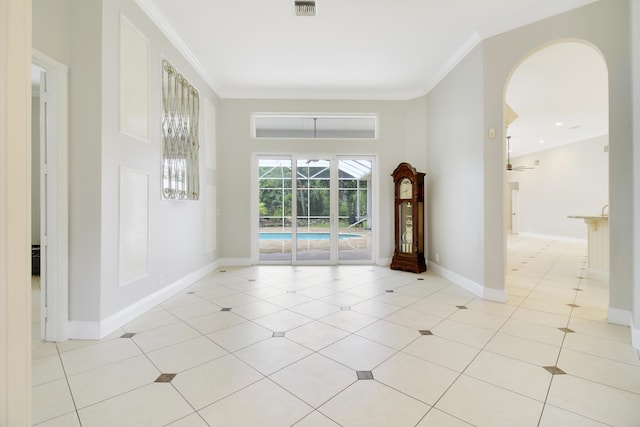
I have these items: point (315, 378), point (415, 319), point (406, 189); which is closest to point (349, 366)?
point (315, 378)

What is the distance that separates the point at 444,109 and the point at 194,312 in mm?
4742

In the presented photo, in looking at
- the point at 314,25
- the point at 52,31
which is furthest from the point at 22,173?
the point at 314,25

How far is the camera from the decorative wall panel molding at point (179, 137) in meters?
3.71

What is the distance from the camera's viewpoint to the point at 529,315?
10.8 feet

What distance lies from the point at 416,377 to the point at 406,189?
3894mm

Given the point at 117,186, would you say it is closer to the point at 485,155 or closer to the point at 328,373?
the point at 328,373

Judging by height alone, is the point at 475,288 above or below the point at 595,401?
above

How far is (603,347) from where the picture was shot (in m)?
2.56

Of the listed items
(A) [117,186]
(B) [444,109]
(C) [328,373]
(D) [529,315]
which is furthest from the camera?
(B) [444,109]

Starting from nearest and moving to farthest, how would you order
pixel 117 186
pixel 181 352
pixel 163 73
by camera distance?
1. pixel 181 352
2. pixel 117 186
3. pixel 163 73

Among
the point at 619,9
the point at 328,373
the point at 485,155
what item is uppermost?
the point at 619,9

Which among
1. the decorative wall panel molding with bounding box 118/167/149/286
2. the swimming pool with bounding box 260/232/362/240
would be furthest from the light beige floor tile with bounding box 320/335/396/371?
the swimming pool with bounding box 260/232/362/240

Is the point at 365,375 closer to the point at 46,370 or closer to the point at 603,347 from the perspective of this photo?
the point at 603,347

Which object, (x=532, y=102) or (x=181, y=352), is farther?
(x=532, y=102)
